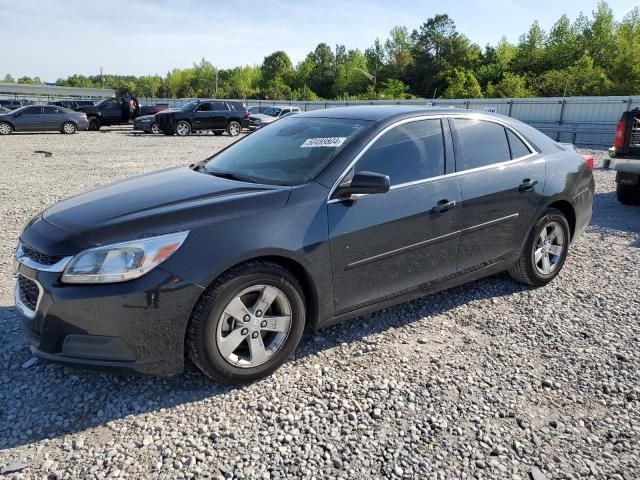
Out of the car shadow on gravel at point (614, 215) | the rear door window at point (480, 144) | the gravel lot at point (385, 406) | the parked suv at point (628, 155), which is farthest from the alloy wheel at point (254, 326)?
the parked suv at point (628, 155)

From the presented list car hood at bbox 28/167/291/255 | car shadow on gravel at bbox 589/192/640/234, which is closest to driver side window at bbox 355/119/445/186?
car hood at bbox 28/167/291/255

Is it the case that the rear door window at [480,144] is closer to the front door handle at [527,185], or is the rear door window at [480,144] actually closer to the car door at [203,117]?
the front door handle at [527,185]

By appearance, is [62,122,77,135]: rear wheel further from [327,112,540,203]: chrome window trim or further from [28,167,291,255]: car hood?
[327,112,540,203]: chrome window trim

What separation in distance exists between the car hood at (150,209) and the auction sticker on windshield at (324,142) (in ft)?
1.86

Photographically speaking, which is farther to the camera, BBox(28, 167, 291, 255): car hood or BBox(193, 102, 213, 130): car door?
BBox(193, 102, 213, 130): car door

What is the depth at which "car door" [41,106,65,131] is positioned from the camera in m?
22.9

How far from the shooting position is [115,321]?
2.66m

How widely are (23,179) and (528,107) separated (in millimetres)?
22372

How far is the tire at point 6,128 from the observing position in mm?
22062

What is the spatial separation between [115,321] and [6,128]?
23906 mm

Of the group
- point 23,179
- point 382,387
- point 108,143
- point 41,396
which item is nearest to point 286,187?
point 382,387

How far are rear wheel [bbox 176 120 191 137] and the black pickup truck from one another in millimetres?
5144

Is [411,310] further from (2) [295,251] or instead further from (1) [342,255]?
(2) [295,251]

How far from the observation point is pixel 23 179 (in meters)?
10.3
